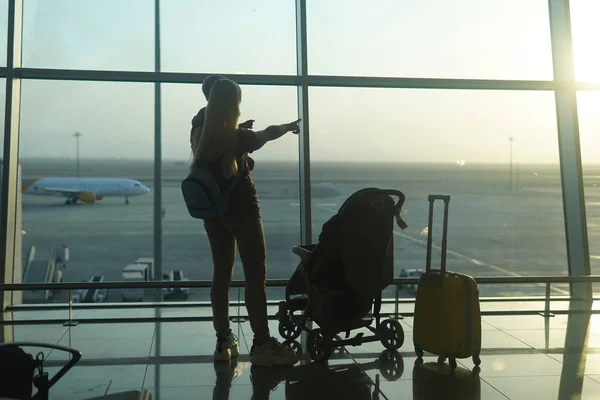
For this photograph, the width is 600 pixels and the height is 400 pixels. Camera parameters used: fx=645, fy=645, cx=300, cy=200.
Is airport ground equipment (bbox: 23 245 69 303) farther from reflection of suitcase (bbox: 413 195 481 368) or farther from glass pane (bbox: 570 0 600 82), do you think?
glass pane (bbox: 570 0 600 82)

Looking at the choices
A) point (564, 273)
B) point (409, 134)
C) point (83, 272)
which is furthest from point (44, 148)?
point (564, 273)

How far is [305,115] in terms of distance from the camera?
15.2 feet

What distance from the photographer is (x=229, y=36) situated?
4.81 metres

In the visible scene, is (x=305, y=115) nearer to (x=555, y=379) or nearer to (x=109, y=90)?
(x=109, y=90)

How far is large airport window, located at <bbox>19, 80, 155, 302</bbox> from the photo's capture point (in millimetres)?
4625

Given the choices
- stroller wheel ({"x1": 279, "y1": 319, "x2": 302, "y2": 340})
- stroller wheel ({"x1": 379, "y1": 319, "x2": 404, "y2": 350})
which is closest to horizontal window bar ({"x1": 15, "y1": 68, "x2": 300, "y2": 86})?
stroller wheel ({"x1": 279, "y1": 319, "x2": 302, "y2": 340})

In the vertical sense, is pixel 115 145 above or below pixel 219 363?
above

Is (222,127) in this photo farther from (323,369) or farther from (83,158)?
(83,158)

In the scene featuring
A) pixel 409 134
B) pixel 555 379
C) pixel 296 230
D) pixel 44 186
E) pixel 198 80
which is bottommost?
pixel 555 379

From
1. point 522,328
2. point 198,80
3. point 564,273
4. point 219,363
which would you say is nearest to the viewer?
point 219,363

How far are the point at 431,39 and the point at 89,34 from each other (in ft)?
8.42

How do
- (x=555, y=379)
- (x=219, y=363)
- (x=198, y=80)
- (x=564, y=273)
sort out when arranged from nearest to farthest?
(x=555, y=379), (x=219, y=363), (x=198, y=80), (x=564, y=273)

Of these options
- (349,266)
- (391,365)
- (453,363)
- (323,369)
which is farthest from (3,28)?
(453,363)

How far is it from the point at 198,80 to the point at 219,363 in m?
2.21
